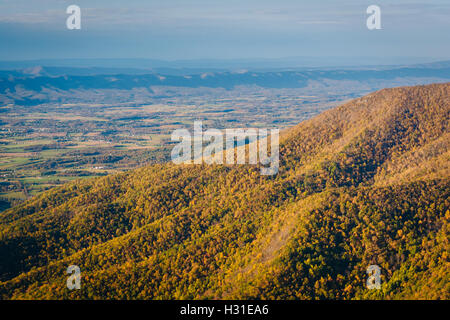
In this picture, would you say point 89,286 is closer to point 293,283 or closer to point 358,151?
point 293,283

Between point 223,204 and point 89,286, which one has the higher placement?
point 223,204

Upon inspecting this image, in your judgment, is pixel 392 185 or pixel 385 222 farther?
pixel 392 185

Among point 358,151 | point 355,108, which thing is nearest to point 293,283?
point 358,151

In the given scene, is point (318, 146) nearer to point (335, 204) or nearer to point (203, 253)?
point (335, 204)

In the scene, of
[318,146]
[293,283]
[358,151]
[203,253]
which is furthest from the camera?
[318,146]

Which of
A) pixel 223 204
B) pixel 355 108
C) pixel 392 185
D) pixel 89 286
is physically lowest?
pixel 89 286

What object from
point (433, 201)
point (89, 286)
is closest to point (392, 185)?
point (433, 201)
